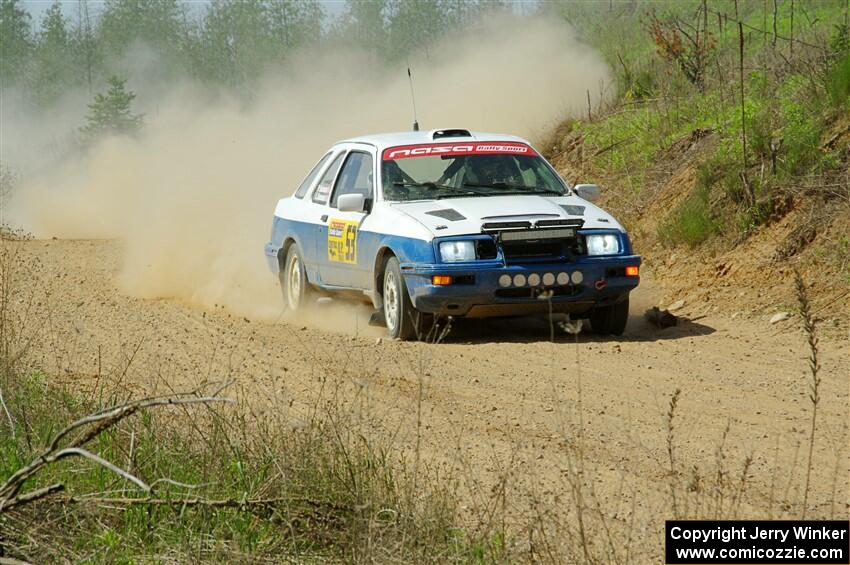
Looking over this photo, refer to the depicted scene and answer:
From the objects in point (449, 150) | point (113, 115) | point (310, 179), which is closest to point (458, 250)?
point (449, 150)

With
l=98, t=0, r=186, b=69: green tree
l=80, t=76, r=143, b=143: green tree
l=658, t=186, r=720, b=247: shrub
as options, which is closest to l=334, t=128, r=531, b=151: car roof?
l=658, t=186, r=720, b=247: shrub

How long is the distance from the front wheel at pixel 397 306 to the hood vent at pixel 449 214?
50cm

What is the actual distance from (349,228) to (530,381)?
11.1ft

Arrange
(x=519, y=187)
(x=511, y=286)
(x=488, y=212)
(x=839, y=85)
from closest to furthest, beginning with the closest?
(x=511, y=286) → (x=488, y=212) → (x=519, y=187) → (x=839, y=85)

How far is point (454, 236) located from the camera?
10.3 m

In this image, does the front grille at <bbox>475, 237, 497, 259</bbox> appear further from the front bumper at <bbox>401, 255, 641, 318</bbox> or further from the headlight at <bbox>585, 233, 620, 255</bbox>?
the headlight at <bbox>585, 233, 620, 255</bbox>

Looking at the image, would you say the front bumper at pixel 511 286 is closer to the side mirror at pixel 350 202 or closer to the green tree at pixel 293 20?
the side mirror at pixel 350 202

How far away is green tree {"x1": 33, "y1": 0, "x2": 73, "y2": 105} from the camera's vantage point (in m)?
72.3

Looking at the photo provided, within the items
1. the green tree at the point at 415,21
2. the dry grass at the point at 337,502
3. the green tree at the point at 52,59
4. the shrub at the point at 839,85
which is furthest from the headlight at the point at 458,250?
the green tree at the point at 52,59

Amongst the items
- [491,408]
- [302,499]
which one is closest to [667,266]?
[491,408]

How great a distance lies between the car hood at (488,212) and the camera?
10.4 m

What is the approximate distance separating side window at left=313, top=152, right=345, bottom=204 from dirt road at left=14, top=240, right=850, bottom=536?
1.03 meters

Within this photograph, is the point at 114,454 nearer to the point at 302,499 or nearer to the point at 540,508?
the point at 302,499

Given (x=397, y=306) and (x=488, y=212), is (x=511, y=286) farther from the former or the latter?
→ (x=397, y=306)
